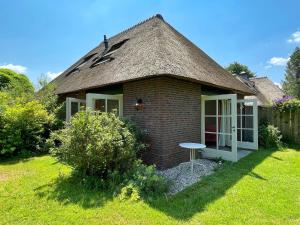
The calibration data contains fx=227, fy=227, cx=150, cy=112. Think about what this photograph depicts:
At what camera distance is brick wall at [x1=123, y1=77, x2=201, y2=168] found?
6.43 m

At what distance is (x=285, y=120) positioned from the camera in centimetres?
1103

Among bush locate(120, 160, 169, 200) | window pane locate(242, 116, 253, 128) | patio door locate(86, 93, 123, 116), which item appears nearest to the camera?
bush locate(120, 160, 169, 200)

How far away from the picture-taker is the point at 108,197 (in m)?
4.47

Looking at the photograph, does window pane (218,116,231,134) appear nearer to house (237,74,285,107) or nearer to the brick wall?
the brick wall

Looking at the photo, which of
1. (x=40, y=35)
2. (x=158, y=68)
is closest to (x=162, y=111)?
(x=158, y=68)

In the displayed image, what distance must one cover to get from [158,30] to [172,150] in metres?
4.72

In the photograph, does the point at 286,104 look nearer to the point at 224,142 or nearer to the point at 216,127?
the point at 224,142

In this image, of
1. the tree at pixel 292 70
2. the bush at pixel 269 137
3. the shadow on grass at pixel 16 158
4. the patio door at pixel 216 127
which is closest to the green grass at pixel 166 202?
the patio door at pixel 216 127

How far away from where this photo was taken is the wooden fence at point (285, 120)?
422 inches

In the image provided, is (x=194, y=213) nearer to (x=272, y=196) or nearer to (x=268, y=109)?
(x=272, y=196)

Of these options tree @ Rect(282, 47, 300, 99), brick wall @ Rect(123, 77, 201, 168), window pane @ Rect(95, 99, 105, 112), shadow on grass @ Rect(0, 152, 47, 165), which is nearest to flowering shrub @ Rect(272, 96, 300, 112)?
brick wall @ Rect(123, 77, 201, 168)

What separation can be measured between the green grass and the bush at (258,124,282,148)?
4.17 m

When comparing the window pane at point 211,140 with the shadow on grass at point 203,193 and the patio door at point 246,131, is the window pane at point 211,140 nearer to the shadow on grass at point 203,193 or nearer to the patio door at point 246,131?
the shadow on grass at point 203,193

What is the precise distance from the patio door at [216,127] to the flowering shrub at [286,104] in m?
3.86
